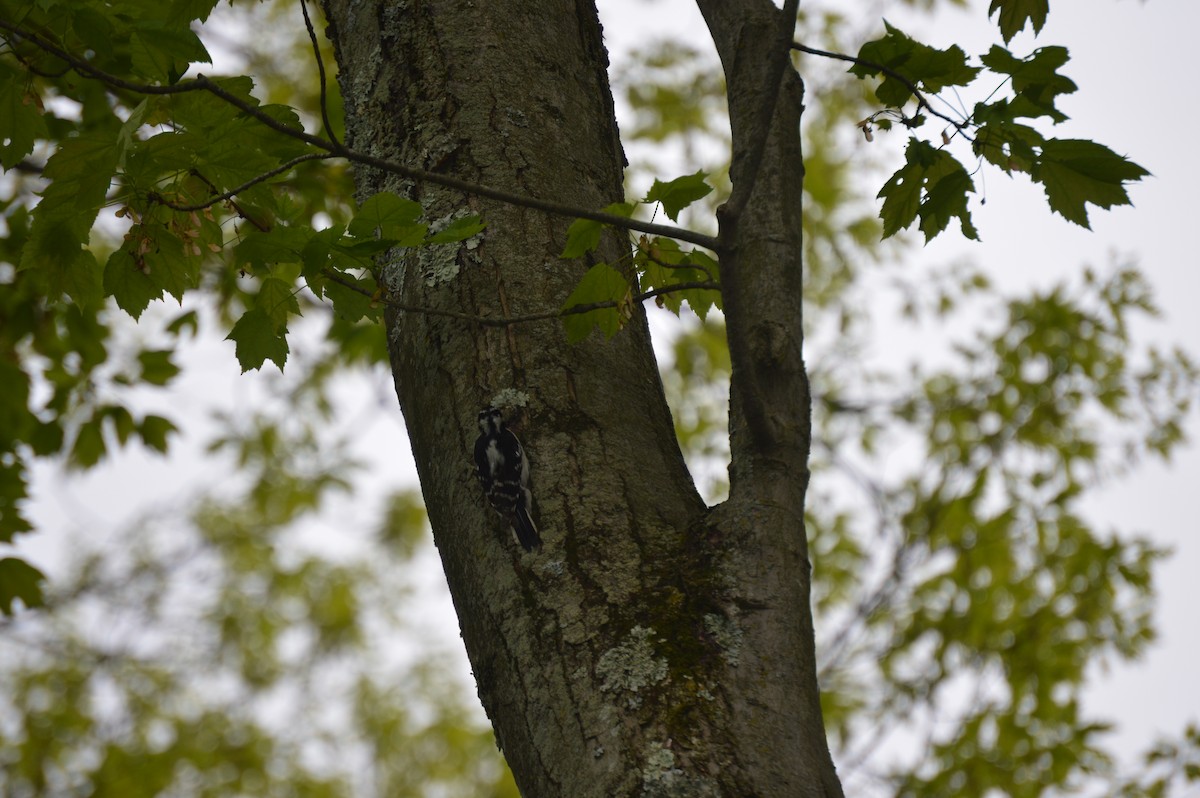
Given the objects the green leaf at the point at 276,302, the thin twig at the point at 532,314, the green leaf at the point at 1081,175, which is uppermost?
the green leaf at the point at 276,302

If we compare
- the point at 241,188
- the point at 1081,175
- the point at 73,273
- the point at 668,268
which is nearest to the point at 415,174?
the point at 241,188

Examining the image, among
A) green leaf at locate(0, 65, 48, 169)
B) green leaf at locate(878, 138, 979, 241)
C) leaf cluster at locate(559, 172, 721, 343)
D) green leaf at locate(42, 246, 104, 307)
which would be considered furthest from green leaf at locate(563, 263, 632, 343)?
green leaf at locate(0, 65, 48, 169)

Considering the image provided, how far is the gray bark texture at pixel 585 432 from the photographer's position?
150 centimetres

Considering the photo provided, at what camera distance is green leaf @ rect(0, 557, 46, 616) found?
3.75 meters

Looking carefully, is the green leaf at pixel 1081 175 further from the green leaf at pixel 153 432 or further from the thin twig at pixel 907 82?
the green leaf at pixel 153 432

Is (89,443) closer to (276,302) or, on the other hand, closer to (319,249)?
(276,302)

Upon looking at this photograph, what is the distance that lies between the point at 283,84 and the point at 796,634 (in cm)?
647

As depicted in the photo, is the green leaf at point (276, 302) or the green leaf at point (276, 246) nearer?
the green leaf at point (276, 246)

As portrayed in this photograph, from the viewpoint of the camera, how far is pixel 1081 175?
1817 mm

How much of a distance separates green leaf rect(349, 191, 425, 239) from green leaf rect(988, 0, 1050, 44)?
47.2 inches

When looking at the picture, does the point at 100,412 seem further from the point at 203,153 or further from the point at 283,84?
the point at 283,84

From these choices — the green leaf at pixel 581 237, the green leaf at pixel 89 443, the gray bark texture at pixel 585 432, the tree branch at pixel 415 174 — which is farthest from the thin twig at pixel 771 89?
the green leaf at pixel 89 443

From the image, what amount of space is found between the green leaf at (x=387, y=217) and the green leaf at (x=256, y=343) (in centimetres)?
29

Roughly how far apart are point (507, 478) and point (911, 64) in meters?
1.11
